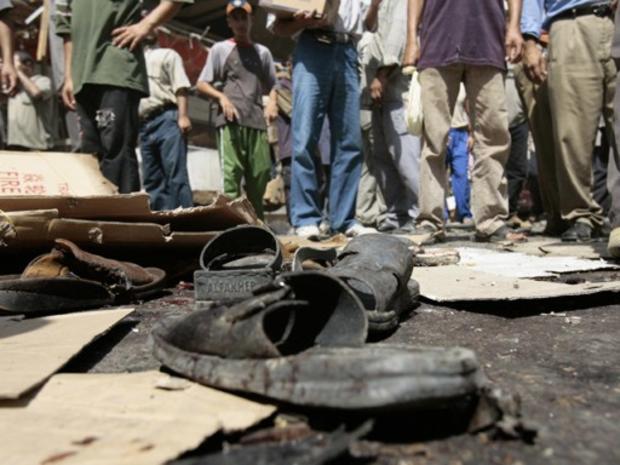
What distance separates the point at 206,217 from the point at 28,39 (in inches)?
268

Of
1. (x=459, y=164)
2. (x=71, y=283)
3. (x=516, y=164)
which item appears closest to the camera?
(x=71, y=283)

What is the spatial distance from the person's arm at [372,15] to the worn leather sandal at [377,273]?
2855mm

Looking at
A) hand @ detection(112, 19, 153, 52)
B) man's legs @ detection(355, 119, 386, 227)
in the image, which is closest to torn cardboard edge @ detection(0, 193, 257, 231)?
hand @ detection(112, 19, 153, 52)

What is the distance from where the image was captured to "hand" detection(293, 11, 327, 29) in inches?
139

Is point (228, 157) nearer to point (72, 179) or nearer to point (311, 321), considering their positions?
point (72, 179)

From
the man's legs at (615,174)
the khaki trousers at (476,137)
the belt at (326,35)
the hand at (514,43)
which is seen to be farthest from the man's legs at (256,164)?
the man's legs at (615,174)

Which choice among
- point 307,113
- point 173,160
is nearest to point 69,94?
point 173,160

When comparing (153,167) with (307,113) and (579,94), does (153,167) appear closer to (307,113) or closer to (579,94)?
(307,113)

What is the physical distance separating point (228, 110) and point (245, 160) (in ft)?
1.36

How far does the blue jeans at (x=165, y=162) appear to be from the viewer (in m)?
4.45

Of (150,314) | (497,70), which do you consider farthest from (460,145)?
(150,314)

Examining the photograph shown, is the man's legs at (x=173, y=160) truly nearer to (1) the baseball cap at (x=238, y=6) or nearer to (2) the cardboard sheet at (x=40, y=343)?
(1) the baseball cap at (x=238, y=6)

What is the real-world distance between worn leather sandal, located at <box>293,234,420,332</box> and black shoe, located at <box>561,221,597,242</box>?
7.24 ft

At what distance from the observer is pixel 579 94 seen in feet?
11.1
